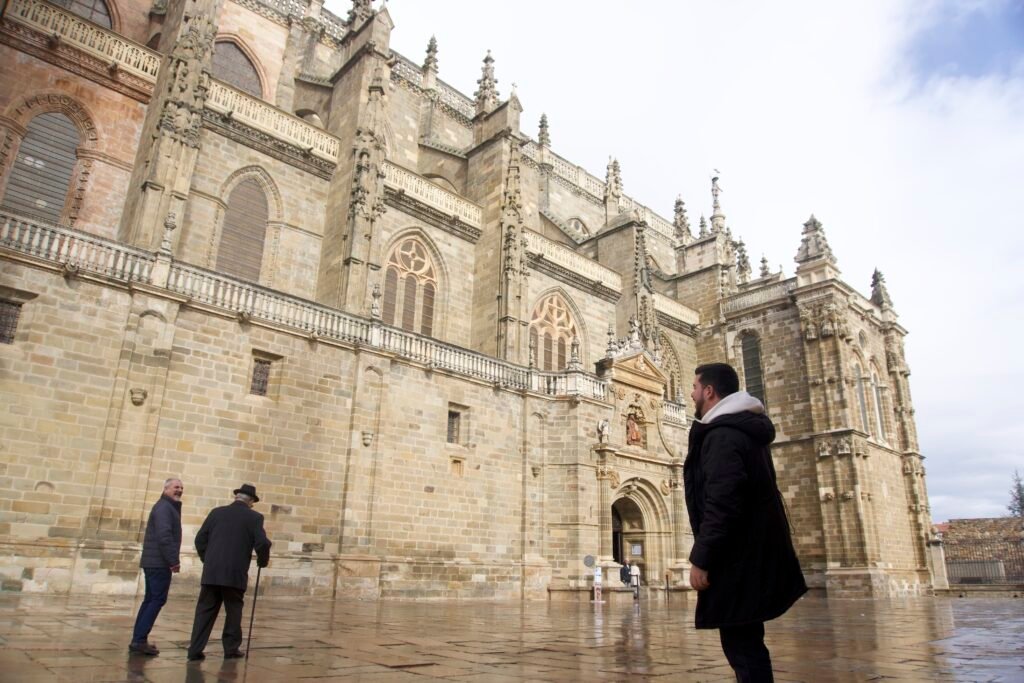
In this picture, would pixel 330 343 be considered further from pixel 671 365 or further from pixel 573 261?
pixel 671 365

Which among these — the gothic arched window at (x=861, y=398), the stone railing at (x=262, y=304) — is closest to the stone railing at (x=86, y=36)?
the stone railing at (x=262, y=304)

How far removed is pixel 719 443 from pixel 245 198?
732 inches

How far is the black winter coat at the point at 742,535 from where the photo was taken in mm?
3100

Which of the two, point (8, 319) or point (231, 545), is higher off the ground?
point (8, 319)

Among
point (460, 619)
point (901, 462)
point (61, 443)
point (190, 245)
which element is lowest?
point (460, 619)

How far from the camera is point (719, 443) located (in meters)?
3.27

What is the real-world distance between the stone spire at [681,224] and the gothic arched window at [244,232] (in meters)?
27.6

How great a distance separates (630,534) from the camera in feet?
71.3

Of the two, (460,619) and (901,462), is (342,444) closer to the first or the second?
(460,619)

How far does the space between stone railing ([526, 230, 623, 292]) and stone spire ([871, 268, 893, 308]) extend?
15.5 m

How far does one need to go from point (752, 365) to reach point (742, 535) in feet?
101

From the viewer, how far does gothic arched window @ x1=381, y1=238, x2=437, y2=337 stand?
21.4 m

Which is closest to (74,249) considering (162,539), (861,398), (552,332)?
(162,539)

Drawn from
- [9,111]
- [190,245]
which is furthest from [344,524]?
[9,111]
